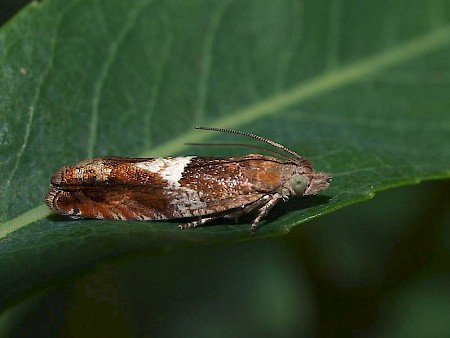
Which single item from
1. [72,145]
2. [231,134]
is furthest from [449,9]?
[72,145]

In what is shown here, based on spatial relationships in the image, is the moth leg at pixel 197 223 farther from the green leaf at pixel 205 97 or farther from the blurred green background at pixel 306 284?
the blurred green background at pixel 306 284

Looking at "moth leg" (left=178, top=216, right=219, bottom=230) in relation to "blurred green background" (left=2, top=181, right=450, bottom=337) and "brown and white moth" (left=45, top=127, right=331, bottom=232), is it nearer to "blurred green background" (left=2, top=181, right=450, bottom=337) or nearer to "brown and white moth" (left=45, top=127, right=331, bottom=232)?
"brown and white moth" (left=45, top=127, right=331, bottom=232)

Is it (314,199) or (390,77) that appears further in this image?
(390,77)

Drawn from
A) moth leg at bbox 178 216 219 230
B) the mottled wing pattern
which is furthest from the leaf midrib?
moth leg at bbox 178 216 219 230

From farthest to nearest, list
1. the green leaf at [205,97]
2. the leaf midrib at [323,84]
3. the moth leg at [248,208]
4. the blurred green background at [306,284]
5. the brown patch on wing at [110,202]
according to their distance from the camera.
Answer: the blurred green background at [306,284] → the leaf midrib at [323,84] → the moth leg at [248,208] → the brown patch on wing at [110,202] → the green leaf at [205,97]

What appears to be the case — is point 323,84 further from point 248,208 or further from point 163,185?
point 163,185

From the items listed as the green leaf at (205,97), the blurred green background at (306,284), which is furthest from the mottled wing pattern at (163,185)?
the blurred green background at (306,284)

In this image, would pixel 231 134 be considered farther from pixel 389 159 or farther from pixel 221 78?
pixel 389 159
